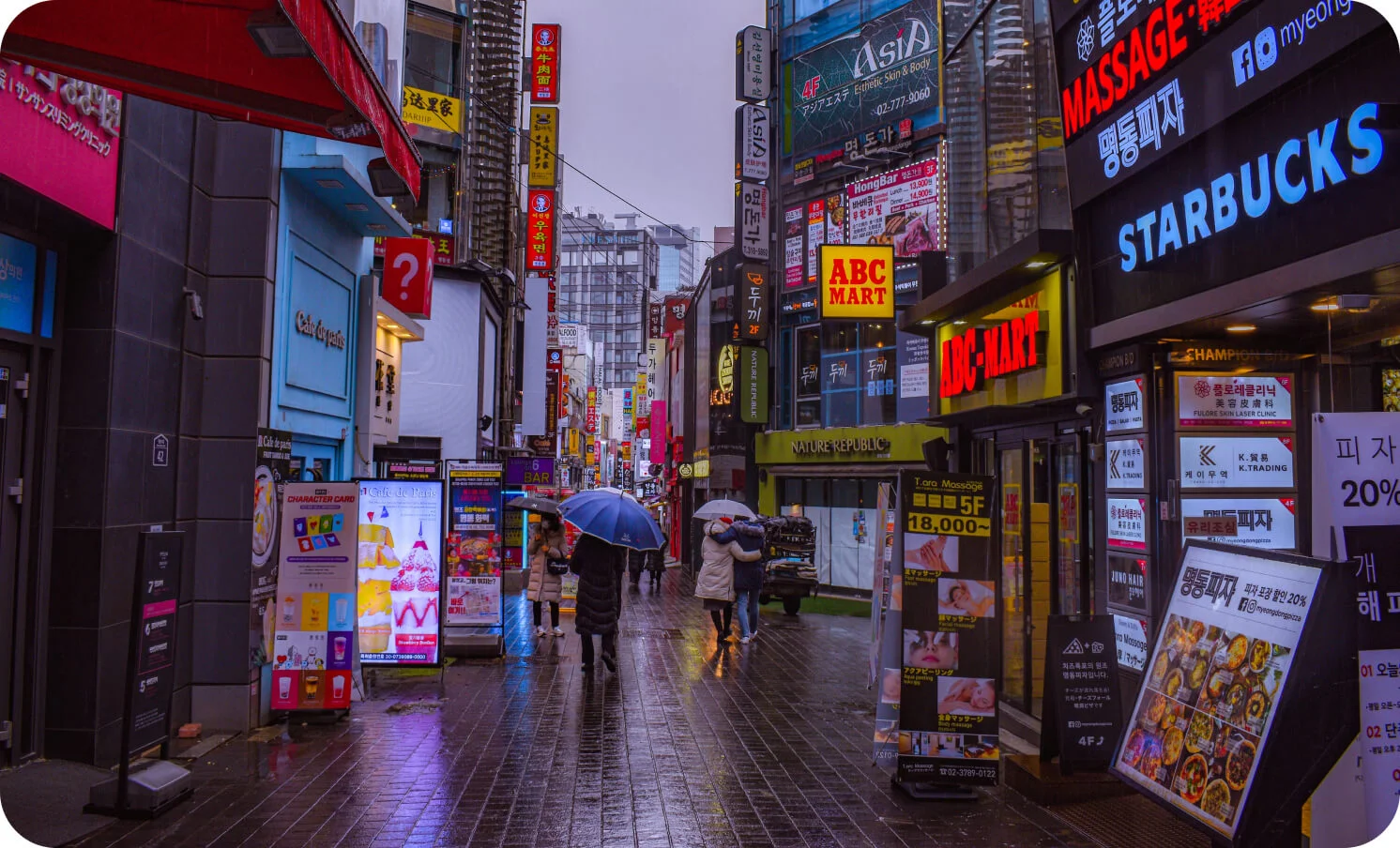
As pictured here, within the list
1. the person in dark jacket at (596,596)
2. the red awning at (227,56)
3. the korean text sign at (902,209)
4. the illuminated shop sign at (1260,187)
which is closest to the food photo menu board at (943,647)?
the illuminated shop sign at (1260,187)

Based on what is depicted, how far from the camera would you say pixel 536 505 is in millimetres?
15094

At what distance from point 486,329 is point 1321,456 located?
71.4ft

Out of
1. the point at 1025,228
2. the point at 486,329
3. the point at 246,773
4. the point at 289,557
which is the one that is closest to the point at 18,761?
the point at 246,773

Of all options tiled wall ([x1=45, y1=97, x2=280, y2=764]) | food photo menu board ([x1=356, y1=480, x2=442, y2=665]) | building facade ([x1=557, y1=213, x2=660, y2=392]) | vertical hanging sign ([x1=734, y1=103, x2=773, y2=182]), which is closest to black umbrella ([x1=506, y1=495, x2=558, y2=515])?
food photo menu board ([x1=356, y1=480, x2=442, y2=665])

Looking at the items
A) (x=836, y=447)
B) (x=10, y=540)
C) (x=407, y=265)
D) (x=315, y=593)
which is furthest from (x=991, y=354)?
(x=836, y=447)

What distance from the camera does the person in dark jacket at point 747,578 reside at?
47.3 feet

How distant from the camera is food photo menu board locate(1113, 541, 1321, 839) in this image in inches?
183

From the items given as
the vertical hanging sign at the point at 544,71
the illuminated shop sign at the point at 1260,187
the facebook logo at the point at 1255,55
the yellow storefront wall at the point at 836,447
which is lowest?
the yellow storefront wall at the point at 836,447

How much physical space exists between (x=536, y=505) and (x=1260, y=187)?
1093 centimetres

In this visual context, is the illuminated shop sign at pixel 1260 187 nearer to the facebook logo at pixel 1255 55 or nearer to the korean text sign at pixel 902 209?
the facebook logo at pixel 1255 55

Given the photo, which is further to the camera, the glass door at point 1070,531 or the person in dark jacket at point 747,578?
the person in dark jacket at point 747,578

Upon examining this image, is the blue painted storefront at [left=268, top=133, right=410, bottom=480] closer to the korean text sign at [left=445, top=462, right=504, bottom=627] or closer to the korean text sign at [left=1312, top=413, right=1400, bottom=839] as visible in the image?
the korean text sign at [left=445, top=462, right=504, bottom=627]

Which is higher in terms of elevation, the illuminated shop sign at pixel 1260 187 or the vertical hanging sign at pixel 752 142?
the vertical hanging sign at pixel 752 142

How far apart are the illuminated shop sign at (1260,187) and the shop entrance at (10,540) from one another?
26.9 ft
